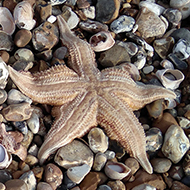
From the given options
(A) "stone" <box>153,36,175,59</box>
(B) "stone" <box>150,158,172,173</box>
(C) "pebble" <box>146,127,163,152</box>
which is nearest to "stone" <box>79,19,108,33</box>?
(A) "stone" <box>153,36,175,59</box>

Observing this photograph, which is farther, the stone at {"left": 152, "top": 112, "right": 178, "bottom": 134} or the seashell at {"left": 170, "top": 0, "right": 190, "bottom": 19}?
the seashell at {"left": 170, "top": 0, "right": 190, "bottom": 19}

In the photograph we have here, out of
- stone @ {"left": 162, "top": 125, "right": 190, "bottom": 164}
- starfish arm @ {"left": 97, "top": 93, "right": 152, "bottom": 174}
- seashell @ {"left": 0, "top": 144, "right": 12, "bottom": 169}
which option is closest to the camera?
seashell @ {"left": 0, "top": 144, "right": 12, "bottom": 169}

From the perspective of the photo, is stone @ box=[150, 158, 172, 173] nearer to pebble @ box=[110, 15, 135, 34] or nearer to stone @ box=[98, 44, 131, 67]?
stone @ box=[98, 44, 131, 67]

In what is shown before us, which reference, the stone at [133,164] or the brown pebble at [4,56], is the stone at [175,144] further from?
the brown pebble at [4,56]

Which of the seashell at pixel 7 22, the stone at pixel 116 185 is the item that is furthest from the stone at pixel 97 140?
the seashell at pixel 7 22

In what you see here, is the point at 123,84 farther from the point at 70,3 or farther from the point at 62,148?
the point at 70,3
